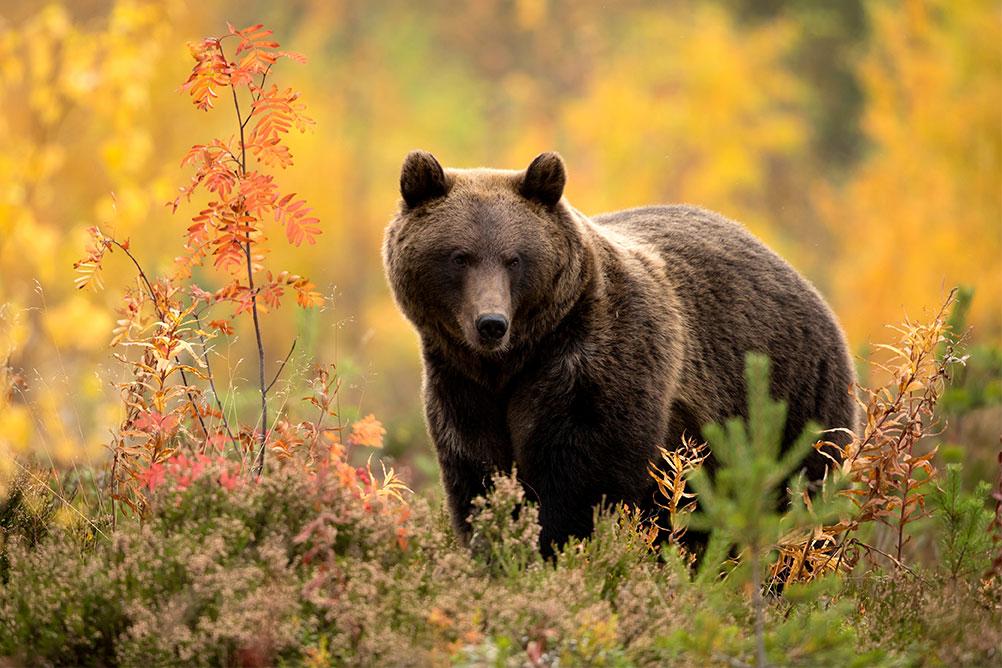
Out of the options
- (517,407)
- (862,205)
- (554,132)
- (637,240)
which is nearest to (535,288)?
(517,407)

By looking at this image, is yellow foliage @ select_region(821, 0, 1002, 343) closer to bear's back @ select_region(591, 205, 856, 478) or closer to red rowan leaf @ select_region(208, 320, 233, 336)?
bear's back @ select_region(591, 205, 856, 478)

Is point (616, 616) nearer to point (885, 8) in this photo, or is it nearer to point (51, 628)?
point (51, 628)

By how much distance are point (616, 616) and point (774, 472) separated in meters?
0.78

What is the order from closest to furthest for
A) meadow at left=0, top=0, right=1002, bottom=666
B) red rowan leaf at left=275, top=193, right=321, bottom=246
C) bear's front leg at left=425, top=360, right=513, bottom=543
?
meadow at left=0, top=0, right=1002, bottom=666 → red rowan leaf at left=275, top=193, right=321, bottom=246 → bear's front leg at left=425, top=360, right=513, bottom=543

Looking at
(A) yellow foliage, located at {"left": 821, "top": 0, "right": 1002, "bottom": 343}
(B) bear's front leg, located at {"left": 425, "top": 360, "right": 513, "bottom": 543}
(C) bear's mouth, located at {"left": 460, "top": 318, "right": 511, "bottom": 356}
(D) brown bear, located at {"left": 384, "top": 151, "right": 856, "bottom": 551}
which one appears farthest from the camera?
(A) yellow foliage, located at {"left": 821, "top": 0, "right": 1002, "bottom": 343}

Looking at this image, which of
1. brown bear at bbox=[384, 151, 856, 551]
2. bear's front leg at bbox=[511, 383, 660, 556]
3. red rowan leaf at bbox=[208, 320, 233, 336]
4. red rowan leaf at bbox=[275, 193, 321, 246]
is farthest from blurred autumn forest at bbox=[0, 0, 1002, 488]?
red rowan leaf at bbox=[275, 193, 321, 246]

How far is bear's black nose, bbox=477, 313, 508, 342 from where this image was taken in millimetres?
5098

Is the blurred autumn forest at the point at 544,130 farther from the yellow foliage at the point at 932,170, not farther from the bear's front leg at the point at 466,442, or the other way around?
the bear's front leg at the point at 466,442

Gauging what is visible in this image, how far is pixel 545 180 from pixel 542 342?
0.73m

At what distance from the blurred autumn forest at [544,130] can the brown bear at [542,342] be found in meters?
2.90

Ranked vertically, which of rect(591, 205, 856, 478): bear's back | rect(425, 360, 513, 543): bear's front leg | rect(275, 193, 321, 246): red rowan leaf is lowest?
rect(425, 360, 513, 543): bear's front leg

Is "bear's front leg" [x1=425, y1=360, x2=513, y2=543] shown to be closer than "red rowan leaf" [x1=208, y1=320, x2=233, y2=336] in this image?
No

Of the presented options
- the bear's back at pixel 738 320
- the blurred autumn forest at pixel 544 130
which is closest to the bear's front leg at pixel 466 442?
the bear's back at pixel 738 320

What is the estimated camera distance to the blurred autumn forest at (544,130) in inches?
431
